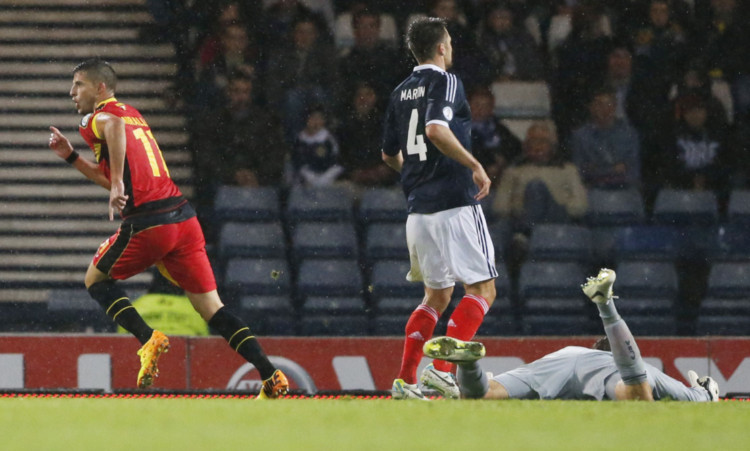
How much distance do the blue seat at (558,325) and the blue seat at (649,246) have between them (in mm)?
584

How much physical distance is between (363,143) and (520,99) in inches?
51.4

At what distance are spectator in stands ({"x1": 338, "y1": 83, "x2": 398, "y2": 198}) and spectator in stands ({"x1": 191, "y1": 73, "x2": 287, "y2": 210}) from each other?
0.53 metres

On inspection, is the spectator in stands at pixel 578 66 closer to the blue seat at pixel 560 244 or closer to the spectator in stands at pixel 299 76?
the blue seat at pixel 560 244

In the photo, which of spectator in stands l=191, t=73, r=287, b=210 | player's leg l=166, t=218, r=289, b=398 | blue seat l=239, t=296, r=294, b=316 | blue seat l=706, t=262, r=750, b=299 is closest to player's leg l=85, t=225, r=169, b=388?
player's leg l=166, t=218, r=289, b=398

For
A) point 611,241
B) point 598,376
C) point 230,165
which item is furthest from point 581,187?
point 598,376

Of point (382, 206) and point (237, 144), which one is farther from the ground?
point (237, 144)

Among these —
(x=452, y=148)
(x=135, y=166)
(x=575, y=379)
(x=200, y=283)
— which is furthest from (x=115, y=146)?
(x=575, y=379)

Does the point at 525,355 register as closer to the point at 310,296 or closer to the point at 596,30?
the point at 310,296

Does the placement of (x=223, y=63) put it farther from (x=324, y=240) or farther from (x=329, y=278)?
(x=329, y=278)

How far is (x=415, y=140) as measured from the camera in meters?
6.35

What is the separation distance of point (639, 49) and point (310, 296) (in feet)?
10.8

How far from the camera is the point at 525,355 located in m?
8.90

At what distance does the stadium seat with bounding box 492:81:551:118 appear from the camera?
10.3 metres

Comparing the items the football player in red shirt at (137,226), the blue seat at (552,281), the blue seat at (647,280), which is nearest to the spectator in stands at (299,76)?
the blue seat at (552,281)
